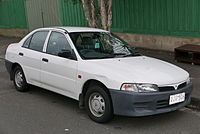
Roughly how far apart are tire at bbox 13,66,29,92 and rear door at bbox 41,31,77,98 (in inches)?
36.5

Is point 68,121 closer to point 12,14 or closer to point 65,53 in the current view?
point 65,53

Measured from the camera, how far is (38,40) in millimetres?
6555

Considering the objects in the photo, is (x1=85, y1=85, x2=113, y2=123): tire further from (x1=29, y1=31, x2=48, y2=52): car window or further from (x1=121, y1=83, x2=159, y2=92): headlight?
(x1=29, y1=31, x2=48, y2=52): car window

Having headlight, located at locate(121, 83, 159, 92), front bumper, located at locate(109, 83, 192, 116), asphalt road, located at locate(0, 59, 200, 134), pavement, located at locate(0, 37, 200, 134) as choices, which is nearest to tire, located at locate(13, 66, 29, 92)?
pavement, located at locate(0, 37, 200, 134)

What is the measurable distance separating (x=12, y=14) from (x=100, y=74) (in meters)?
15.2

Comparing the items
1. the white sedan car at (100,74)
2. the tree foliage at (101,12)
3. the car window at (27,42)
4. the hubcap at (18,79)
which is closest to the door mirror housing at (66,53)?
the white sedan car at (100,74)

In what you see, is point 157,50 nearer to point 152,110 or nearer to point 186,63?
point 186,63

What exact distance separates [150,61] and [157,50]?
5610 millimetres

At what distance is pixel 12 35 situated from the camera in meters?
19.0

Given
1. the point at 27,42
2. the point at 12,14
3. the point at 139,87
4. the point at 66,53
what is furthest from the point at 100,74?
the point at 12,14

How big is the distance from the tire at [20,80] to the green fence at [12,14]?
11436 mm

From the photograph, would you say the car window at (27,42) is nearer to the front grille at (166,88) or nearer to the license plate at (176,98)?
the front grille at (166,88)

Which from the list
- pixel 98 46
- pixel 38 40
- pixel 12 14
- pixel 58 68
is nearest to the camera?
pixel 58 68

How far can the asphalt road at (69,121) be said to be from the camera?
4.80 m
